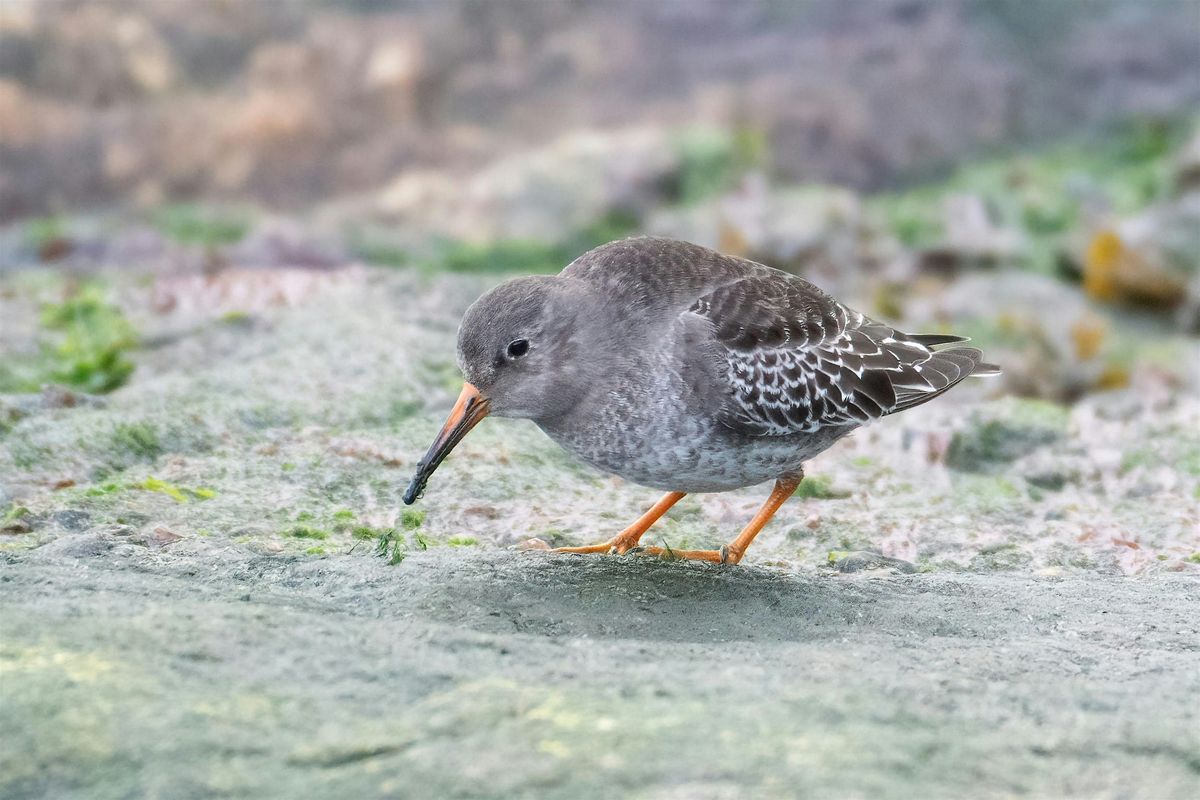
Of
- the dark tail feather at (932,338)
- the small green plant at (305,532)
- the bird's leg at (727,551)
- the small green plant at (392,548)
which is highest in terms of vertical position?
the dark tail feather at (932,338)

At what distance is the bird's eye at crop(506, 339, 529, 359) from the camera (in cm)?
492

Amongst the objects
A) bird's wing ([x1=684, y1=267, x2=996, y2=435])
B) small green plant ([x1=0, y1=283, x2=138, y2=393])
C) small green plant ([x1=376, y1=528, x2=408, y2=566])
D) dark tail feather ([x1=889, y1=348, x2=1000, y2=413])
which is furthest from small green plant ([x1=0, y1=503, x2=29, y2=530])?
dark tail feather ([x1=889, y1=348, x2=1000, y2=413])

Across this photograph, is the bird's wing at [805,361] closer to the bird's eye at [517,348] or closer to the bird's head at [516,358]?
the bird's head at [516,358]

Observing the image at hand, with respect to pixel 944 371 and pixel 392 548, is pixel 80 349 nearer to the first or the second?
pixel 392 548

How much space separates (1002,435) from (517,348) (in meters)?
3.62

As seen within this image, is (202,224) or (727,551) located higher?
(202,224)

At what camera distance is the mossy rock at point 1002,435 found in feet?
23.3

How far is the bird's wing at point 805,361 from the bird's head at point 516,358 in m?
0.58

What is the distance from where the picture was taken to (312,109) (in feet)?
49.3

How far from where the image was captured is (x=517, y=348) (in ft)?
16.2

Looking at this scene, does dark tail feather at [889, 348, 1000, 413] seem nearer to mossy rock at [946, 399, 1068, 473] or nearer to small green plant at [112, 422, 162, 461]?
mossy rock at [946, 399, 1068, 473]

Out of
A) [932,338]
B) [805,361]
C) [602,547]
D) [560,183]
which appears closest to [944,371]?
[932,338]

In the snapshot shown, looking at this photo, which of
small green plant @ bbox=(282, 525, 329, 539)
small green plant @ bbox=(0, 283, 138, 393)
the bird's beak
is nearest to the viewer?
the bird's beak

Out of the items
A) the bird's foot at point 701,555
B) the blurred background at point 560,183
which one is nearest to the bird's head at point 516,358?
the bird's foot at point 701,555
